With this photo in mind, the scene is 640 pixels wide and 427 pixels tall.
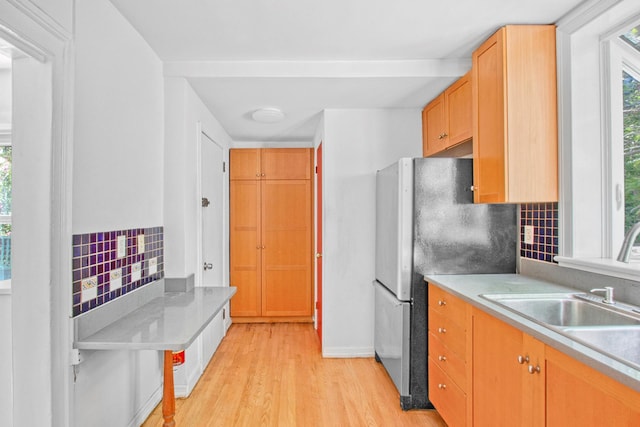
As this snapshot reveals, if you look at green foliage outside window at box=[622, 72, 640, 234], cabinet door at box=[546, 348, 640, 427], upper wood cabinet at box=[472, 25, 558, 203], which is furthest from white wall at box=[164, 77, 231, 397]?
green foliage outside window at box=[622, 72, 640, 234]

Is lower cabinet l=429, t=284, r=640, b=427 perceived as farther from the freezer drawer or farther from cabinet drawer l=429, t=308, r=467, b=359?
the freezer drawer

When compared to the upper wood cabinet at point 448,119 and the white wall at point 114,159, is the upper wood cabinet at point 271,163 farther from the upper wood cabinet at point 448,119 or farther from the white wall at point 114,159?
the white wall at point 114,159

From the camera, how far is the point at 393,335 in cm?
251

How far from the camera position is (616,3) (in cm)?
167

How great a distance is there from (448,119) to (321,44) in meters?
1.11

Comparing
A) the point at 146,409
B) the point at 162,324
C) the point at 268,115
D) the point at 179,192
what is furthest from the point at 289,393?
the point at 268,115

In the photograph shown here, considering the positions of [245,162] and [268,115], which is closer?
[268,115]

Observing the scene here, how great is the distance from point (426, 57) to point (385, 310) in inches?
72.6

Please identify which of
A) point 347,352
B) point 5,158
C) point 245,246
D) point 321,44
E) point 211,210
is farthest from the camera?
point 245,246

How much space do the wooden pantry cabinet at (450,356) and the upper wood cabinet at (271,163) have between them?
2.41 metres

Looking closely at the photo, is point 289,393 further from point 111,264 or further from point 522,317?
point 522,317

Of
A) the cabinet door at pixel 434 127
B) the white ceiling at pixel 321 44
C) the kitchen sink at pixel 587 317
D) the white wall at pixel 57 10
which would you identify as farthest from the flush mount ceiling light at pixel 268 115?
the kitchen sink at pixel 587 317

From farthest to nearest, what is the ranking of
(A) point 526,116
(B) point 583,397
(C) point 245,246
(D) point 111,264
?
(C) point 245,246
(A) point 526,116
(D) point 111,264
(B) point 583,397

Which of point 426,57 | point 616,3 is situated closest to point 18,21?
point 426,57
